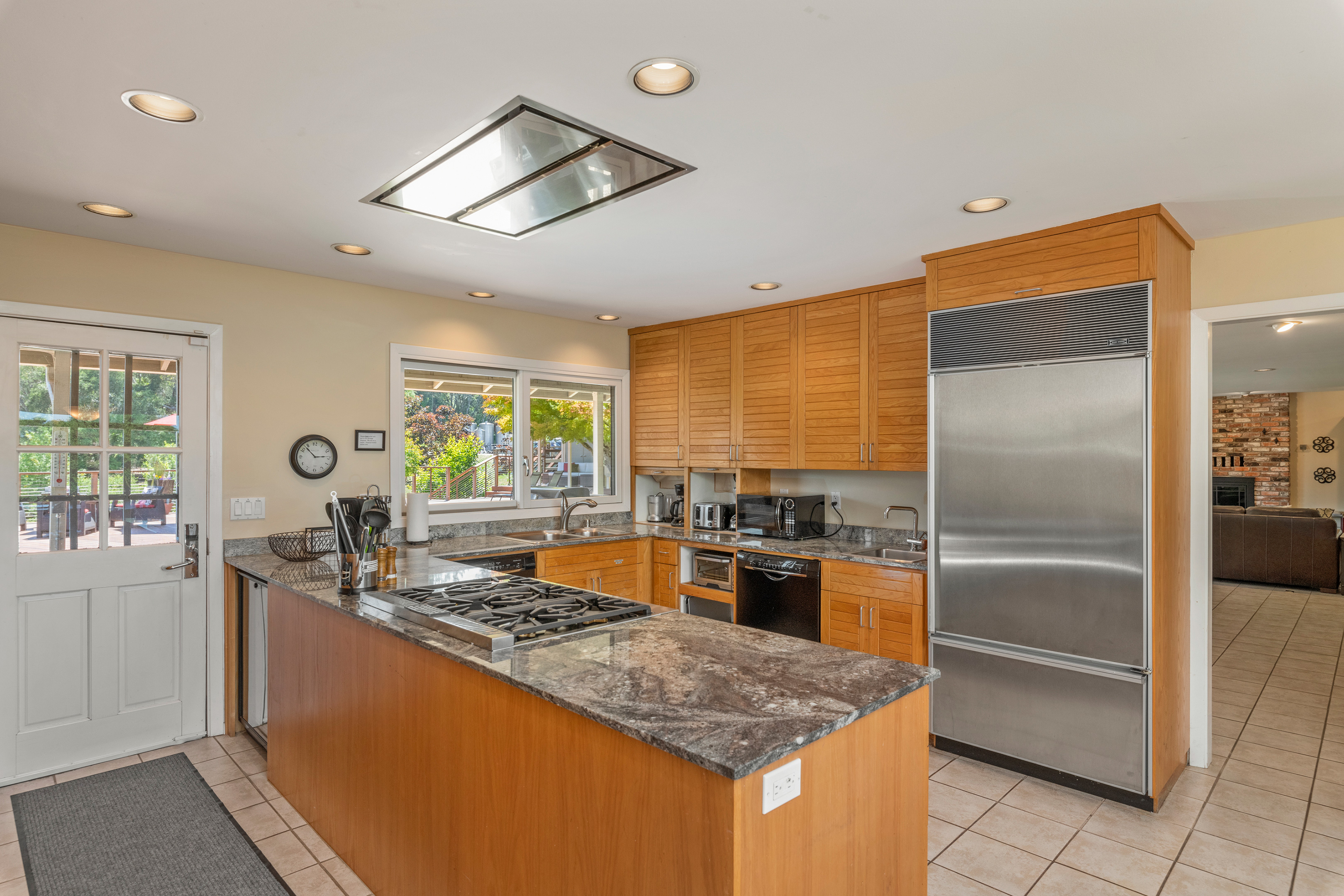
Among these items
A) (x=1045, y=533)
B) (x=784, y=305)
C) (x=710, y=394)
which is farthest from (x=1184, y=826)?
(x=710, y=394)

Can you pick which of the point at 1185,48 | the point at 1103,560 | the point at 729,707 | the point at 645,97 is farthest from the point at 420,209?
the point at 1103,560

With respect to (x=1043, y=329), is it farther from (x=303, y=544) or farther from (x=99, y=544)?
(x=99, y=544)

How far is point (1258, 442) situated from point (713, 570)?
10.9 m

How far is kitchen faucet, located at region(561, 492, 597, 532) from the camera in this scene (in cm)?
482

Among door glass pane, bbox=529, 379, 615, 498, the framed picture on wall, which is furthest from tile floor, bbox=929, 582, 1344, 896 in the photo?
the framed picture on wall

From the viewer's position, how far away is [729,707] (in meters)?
1.41

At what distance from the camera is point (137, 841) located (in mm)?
2516

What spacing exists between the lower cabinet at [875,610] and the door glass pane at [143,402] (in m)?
3.48

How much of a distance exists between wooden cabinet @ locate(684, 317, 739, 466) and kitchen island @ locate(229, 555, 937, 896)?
2684mm

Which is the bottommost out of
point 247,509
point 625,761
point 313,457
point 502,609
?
point 625,761

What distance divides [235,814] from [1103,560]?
11.9 ft

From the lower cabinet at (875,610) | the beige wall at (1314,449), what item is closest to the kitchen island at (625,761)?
A: the lower cabinet at (875,610)

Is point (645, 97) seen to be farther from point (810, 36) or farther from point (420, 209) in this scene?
point (420, 209)

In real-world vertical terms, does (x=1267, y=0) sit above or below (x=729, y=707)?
above
